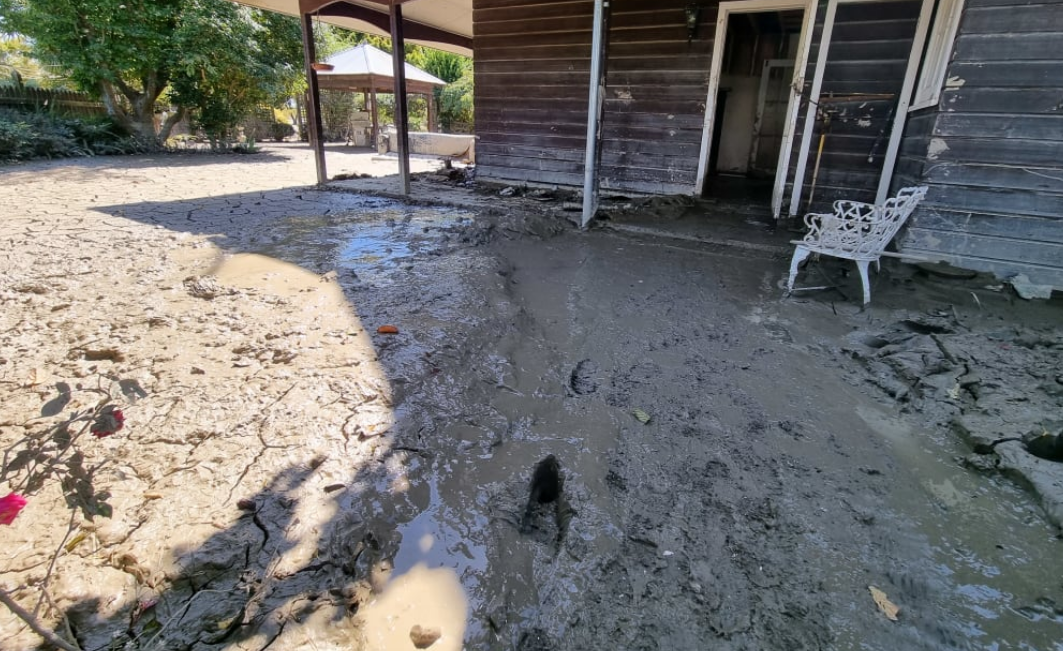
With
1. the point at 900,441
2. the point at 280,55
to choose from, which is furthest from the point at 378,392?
the point at 280,55

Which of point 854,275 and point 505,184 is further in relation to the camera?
point 505,184

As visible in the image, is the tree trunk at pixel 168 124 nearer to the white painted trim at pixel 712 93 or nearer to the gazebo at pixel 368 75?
the gazebo at pixel 368 75

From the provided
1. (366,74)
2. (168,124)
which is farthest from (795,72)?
(168,124)

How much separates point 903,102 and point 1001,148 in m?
1.49

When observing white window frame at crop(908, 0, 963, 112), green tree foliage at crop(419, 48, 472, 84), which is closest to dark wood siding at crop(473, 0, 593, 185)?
white window frame at crop(908, 0, 963, 112)

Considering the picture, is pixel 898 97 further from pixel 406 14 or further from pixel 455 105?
pixel 455 105

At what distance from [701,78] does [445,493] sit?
585 centimetres

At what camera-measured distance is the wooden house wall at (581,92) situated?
606 centimetres

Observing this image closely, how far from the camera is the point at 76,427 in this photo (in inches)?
76.0

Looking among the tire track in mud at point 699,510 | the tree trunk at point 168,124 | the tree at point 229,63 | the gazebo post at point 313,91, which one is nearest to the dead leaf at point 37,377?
the tire track in mud at point 699,510

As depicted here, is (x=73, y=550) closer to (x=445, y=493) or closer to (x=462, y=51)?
(x=445, y=493)

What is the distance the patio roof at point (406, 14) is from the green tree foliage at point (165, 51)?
4.17 metres

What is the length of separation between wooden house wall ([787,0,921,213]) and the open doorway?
276cm

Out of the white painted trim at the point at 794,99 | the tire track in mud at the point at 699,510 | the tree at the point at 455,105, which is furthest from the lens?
the tree at the point at 455,105
